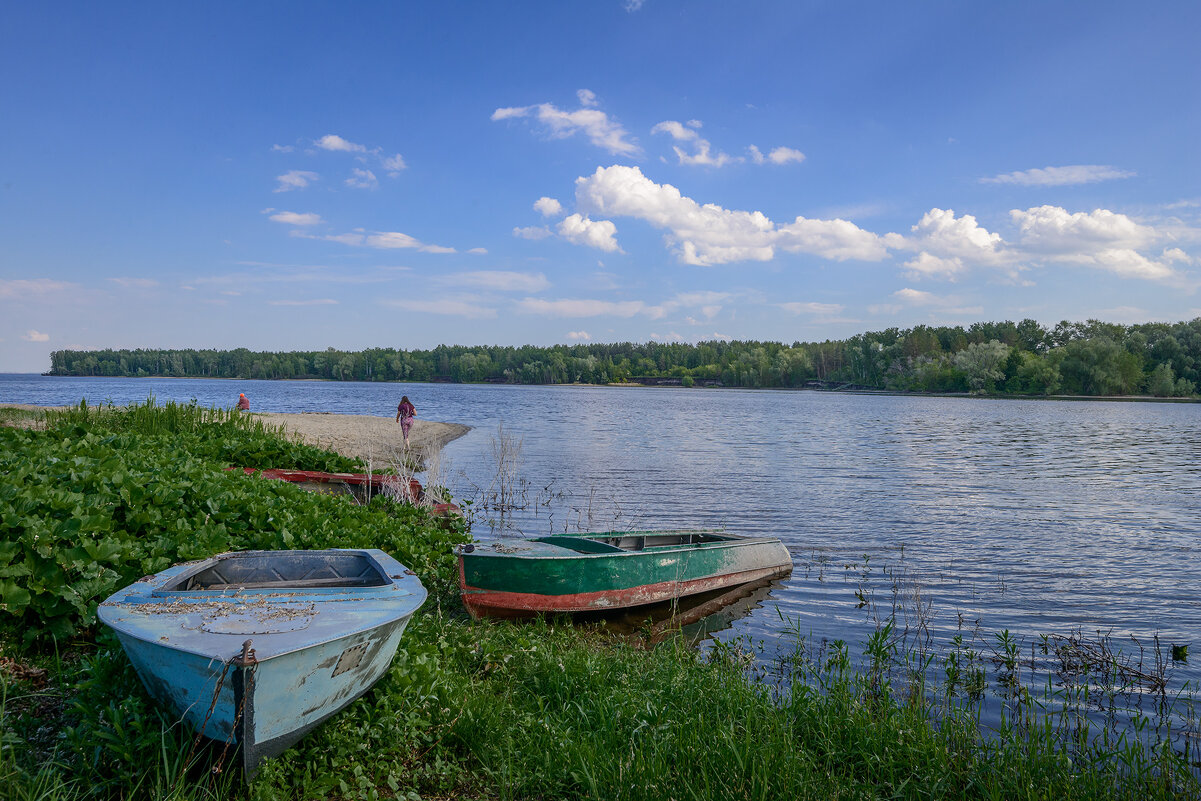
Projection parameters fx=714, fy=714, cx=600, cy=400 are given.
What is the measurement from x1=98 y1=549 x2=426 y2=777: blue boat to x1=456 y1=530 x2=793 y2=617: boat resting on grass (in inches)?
139

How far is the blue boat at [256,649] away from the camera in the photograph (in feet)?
11.9

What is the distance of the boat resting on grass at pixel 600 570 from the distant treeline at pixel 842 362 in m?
109

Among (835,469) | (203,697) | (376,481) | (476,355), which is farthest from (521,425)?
(476,355)

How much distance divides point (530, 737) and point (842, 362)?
15434 cm

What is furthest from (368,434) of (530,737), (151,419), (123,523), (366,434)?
(530,737)

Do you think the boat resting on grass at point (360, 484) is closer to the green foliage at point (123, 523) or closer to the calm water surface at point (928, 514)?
the green foliage at point (123, 523)

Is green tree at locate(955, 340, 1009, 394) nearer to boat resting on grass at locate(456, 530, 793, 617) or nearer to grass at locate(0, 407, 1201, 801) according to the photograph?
boat resting on grass at locate(456, 530, 793, 617)

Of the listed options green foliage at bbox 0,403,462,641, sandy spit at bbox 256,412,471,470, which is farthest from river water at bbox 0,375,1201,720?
green foliage at bbox 0,403,462,641

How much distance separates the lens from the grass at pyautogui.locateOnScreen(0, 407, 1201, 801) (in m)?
3.97

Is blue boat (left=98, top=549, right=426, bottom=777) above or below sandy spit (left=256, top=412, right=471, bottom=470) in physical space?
above

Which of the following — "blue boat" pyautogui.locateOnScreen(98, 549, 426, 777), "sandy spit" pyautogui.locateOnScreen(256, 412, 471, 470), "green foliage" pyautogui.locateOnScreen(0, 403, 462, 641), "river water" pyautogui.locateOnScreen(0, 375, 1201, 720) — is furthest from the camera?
"sandy spit" pyautogui.locateOnScreen(256, 412, 471, 470)

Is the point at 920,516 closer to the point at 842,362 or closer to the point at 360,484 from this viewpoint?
the point at 360,484

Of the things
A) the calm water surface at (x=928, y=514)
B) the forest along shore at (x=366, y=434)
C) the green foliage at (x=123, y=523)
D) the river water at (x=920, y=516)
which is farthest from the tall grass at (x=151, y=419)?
the forest along shore at (x=366, y=434)

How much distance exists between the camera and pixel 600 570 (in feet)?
30.3
